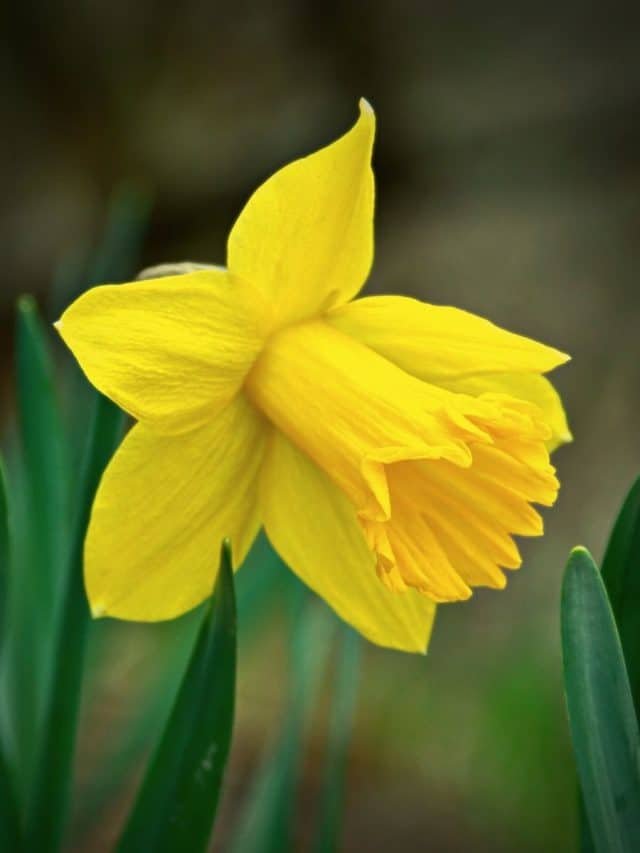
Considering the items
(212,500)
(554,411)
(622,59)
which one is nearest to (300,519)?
(212,500)

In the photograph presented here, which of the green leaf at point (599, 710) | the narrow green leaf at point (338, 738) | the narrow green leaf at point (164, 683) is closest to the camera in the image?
the green leaf at point (599, 710)

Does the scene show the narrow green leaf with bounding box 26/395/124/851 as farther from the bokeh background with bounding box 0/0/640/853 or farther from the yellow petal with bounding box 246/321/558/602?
the bokeh background with bounding box 0/0/640/853

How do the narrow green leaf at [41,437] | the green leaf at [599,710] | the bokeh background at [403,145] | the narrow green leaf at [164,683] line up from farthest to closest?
the bokeh background at [403,145] → the narrow green leaf at [164,683] → the narrow green leaf at [41,437] → the green leaf at [599,710]

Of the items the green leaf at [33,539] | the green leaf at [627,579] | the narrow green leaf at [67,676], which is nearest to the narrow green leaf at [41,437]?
the green leaf at [33,539]

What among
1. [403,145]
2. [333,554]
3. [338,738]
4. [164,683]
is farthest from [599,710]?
[403,145]

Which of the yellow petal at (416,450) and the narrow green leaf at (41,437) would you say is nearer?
the yellow petal at (416,450)

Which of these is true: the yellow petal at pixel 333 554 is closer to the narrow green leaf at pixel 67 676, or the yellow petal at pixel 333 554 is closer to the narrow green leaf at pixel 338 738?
the narrow green leaf at pixel 67 676
